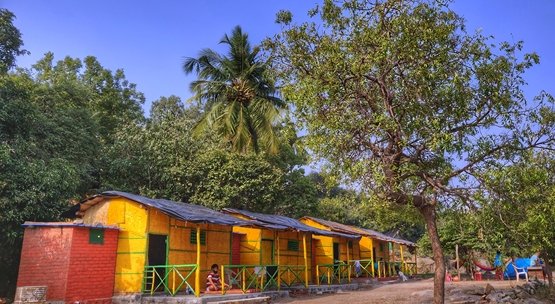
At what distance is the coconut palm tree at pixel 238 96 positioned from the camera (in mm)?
24156

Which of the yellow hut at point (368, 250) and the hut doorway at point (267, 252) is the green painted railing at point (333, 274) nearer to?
the yellow hut at point (368, 250)

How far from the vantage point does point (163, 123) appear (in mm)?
26938

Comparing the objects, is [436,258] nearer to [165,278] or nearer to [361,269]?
[165,278]

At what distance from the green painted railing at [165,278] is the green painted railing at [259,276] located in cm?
138

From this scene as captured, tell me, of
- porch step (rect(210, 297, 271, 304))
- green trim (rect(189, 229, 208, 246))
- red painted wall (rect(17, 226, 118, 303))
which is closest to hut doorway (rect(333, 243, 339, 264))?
green trim (rect(189, 229, 208, 246))

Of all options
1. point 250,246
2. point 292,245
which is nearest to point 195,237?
point 250,246

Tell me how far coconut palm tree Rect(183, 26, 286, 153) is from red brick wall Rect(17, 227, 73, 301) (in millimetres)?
11661

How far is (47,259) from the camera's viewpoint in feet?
43.9

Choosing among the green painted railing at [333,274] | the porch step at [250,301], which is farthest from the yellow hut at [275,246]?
the porch step at [250,301]

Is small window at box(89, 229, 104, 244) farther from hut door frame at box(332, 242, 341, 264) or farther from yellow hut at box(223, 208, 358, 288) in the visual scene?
hut door frame at box(332, 242, 341, 264)

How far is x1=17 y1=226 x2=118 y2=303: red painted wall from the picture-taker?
42.9 feet

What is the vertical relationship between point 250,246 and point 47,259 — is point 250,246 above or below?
above

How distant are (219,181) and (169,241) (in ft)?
32.4

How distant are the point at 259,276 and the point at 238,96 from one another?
11.1 meters
